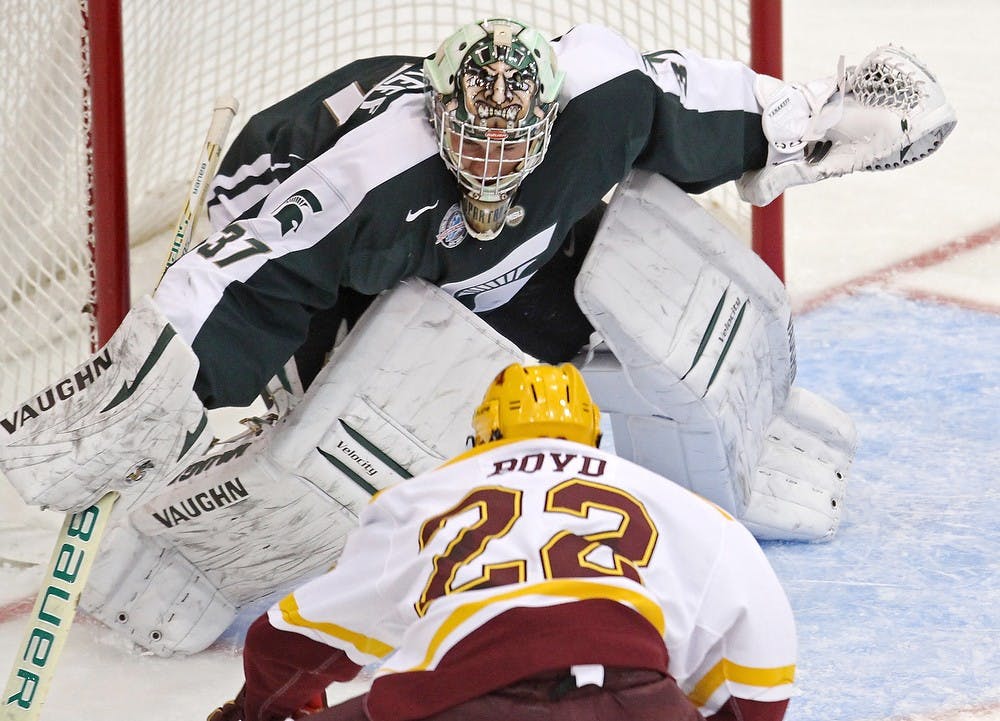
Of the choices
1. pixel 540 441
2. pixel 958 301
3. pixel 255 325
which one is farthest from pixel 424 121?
pixel 958 301

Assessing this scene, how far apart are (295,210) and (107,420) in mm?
443

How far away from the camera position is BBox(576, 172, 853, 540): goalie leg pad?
2.88 m

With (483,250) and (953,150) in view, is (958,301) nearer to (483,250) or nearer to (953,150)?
(953,150)

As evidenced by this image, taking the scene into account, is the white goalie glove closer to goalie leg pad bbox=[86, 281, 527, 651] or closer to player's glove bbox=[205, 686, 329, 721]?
goalie leg pad bbox=[86, 281, 527, 651]

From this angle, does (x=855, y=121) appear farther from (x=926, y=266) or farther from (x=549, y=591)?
(x=549, y=591)

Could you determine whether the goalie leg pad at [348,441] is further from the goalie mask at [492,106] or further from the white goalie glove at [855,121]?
the white goalie glove at [855,121]

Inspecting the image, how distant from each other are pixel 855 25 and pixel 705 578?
197 inches

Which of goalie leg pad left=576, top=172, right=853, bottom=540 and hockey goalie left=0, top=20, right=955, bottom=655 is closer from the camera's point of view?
hockey goalie left=0, top=20, right=955, bottom=655

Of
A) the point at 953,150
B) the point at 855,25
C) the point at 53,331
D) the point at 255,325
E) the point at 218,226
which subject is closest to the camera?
the point at 255,325

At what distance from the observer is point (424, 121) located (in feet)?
8.73

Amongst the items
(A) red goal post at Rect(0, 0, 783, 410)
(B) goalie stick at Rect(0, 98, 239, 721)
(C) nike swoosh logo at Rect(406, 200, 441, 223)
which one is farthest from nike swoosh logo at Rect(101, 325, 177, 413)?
(A) red goal post at Rect(0, 0, 783, 410)

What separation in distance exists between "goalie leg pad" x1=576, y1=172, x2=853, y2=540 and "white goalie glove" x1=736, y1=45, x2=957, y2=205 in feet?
0.56

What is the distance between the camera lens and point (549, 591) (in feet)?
5.65

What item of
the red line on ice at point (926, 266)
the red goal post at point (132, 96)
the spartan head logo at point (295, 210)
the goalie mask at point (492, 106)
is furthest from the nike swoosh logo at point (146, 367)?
the red line on ice at point (926, 266)
